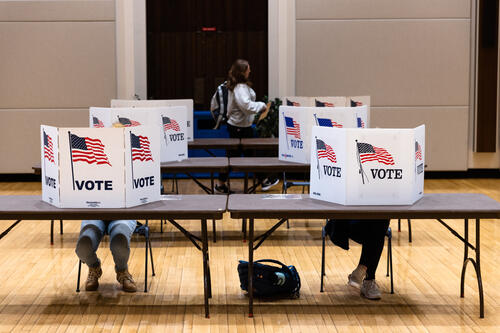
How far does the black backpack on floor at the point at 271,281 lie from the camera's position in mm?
4555

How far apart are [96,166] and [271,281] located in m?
1.26

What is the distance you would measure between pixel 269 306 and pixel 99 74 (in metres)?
5.90

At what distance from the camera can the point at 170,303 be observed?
4.52 meters

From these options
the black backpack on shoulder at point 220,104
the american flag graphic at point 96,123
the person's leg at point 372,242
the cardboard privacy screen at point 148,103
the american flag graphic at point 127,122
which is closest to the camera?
the person's leg at point 372,242

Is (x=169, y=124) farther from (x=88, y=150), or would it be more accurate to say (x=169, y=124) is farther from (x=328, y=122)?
(x=88, y=150)

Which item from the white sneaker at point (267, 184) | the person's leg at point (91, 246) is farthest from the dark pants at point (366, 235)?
the white sneaker at point (267, 184)

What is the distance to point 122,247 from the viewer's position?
4.62m

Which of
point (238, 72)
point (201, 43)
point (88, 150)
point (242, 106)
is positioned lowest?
point (88, 150)

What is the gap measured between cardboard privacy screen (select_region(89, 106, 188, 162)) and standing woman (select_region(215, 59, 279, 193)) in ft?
5.96

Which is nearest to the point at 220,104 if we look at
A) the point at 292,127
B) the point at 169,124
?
the point at 169,124

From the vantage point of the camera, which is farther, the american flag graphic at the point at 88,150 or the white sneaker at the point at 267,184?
the white sneaker at the point at 267,184

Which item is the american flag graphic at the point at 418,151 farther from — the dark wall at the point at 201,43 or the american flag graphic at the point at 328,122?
the dark wall at the point at 201,43

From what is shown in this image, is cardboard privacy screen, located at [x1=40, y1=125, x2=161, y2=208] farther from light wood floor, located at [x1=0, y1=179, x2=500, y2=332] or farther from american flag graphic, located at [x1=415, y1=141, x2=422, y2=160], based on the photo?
american flag graphic, located at [x1=415, y1=141, x2=422, y2=160]

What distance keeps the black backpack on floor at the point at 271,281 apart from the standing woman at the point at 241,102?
12.0ft
